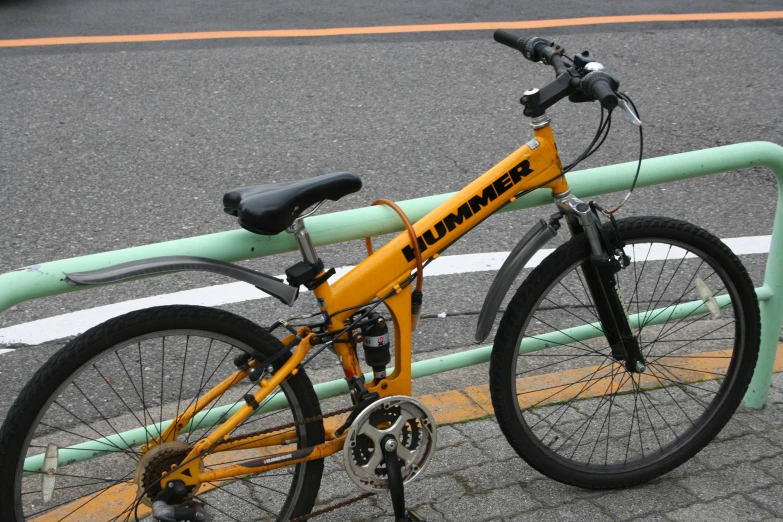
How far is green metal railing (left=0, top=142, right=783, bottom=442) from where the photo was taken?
224 cm

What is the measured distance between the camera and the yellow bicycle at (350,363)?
7.84 feet

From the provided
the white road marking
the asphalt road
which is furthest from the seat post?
the asphalt road

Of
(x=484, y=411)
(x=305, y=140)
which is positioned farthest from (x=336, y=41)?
(x=484, y=411)

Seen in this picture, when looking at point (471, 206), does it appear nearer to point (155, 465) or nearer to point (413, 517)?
point (413, 517)

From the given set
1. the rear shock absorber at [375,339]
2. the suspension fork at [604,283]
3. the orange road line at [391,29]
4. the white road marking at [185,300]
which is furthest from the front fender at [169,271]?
the orange road line at [391,29]

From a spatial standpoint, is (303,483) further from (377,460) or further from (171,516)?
(171,516)

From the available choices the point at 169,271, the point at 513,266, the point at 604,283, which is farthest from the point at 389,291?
the point at 604,283

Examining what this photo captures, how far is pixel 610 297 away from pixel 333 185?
40.1 inches

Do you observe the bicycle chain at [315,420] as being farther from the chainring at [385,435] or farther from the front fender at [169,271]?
the front fender at [169,271]

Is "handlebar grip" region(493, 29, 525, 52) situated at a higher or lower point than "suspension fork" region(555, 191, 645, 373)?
higher

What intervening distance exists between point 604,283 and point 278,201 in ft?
3.62

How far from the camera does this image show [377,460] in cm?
268

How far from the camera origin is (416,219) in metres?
2.68

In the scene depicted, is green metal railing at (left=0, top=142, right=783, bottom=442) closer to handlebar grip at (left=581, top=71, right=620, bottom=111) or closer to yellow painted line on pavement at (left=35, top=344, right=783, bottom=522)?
yellow painted line on pavement at (left=35, top=344, right=783, bottom=522)
